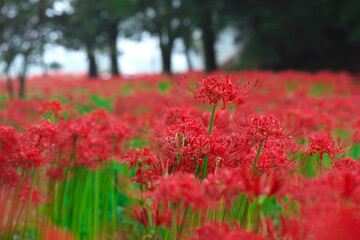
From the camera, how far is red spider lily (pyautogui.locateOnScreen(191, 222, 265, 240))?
910 mm

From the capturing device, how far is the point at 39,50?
8898 mm

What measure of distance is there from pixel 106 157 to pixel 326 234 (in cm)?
140

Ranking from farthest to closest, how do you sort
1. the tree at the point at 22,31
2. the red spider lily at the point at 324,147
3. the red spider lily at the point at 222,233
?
the tree at the point at 22,31 < the red spider lily at the point at 324,147 < the red spider lily at the point at 222,233

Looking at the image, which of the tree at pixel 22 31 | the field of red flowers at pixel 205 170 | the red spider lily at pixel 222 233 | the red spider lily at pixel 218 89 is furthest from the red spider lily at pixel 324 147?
the tree at pixel 22 31

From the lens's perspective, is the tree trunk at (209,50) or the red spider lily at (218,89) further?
the tree trunk at (209,50)

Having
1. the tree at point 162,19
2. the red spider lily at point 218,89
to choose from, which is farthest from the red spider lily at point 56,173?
the tree at point 162,19

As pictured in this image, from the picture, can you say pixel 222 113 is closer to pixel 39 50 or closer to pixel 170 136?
pixel 170 136

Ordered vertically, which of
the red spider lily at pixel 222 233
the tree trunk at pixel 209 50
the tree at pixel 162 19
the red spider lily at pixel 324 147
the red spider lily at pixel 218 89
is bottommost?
the red spider lily at pixel 222 233

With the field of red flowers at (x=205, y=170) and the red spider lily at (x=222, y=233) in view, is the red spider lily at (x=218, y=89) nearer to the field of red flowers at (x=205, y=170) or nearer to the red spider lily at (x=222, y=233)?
the field of red flowers at (x=205, y=170)

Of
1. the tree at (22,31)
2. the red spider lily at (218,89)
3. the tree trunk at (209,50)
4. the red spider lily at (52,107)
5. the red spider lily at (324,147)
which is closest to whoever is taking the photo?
the red spider lily at (218,89)

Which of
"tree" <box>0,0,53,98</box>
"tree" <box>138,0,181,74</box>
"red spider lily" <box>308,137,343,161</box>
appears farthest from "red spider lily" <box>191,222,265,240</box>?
"tree" <box>138,0,181,74</box>

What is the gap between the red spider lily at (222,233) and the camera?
910mm

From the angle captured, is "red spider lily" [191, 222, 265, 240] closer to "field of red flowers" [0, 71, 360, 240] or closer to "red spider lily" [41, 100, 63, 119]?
"field of red flowers" [0, 71, 360, 240]

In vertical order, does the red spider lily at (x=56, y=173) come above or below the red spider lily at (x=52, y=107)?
below
